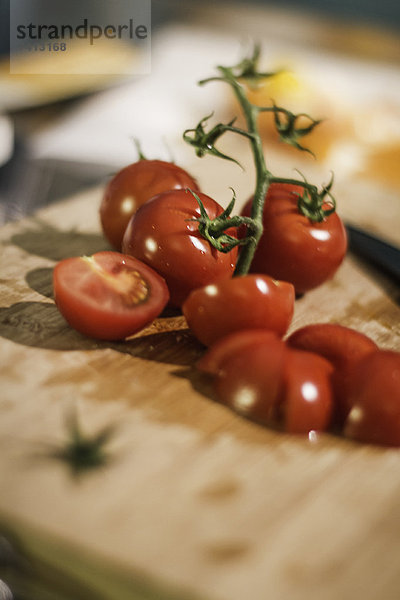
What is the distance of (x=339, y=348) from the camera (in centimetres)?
100

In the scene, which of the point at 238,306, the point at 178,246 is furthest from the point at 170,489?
the point at 178,246

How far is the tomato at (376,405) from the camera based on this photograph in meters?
0.90

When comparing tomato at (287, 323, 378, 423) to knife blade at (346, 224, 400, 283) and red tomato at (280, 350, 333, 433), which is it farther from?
knife blade at (346, 224, 400, 283)

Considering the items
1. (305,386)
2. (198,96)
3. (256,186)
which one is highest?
(256,186)

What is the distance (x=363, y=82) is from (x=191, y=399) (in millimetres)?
2105

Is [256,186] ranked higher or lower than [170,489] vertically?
higher

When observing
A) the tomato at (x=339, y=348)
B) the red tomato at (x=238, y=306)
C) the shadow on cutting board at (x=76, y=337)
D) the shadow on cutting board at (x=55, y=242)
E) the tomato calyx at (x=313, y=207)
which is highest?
the tomato calyx at (x=313, y=207)

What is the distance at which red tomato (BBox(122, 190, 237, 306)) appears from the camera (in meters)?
1.10

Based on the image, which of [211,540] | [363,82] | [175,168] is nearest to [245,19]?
[363,82]

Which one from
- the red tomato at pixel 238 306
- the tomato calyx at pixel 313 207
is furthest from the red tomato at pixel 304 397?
the tomato calyx at pixel 313 207

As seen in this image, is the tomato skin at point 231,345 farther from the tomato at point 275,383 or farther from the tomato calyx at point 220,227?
the tomato calyx at point 220,227

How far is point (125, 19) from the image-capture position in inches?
128

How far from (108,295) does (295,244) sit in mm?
334

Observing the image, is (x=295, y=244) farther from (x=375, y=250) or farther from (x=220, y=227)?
(x=375, y=250)
